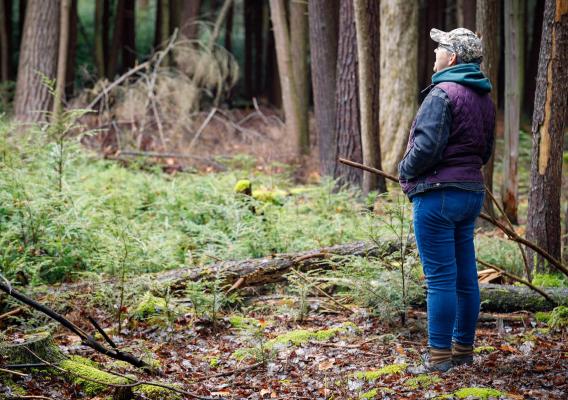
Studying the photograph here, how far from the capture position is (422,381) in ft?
15.5

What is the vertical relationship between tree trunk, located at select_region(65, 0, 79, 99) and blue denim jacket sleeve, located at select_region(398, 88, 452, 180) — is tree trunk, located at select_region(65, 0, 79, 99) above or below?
above

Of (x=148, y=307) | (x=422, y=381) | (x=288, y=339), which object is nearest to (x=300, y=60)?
(x=148, y=307)

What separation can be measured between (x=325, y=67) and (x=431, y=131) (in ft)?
30.1

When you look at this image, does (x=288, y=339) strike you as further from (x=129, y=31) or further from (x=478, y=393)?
(x=129, y=31)

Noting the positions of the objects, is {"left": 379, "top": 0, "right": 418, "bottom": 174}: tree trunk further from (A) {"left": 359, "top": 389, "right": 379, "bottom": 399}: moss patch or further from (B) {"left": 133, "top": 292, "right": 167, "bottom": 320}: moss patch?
(A) {"left": 359, "top": 389, "right": 379, "bottom": 399}: moss patch

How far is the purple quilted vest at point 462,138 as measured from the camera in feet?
15.5

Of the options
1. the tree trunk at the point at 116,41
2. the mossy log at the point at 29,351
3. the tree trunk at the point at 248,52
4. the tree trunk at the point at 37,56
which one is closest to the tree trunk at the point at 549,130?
the mossy log at the point at 29,351

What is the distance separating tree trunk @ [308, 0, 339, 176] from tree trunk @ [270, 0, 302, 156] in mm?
2268

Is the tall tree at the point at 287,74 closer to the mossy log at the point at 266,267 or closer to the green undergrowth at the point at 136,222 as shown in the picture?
the green undergrowth at the point at 136,222

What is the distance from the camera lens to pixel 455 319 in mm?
5199

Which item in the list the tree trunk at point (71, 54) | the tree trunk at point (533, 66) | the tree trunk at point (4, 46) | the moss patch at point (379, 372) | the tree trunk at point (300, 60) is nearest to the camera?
the moss patch at point (379, 372)

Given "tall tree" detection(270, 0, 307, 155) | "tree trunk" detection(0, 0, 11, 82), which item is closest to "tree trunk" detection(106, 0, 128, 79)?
"tree trunk" detection(0, 0, 11, 82)

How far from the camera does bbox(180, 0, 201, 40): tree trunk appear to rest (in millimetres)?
18859

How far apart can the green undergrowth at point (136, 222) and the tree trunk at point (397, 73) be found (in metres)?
3.38
